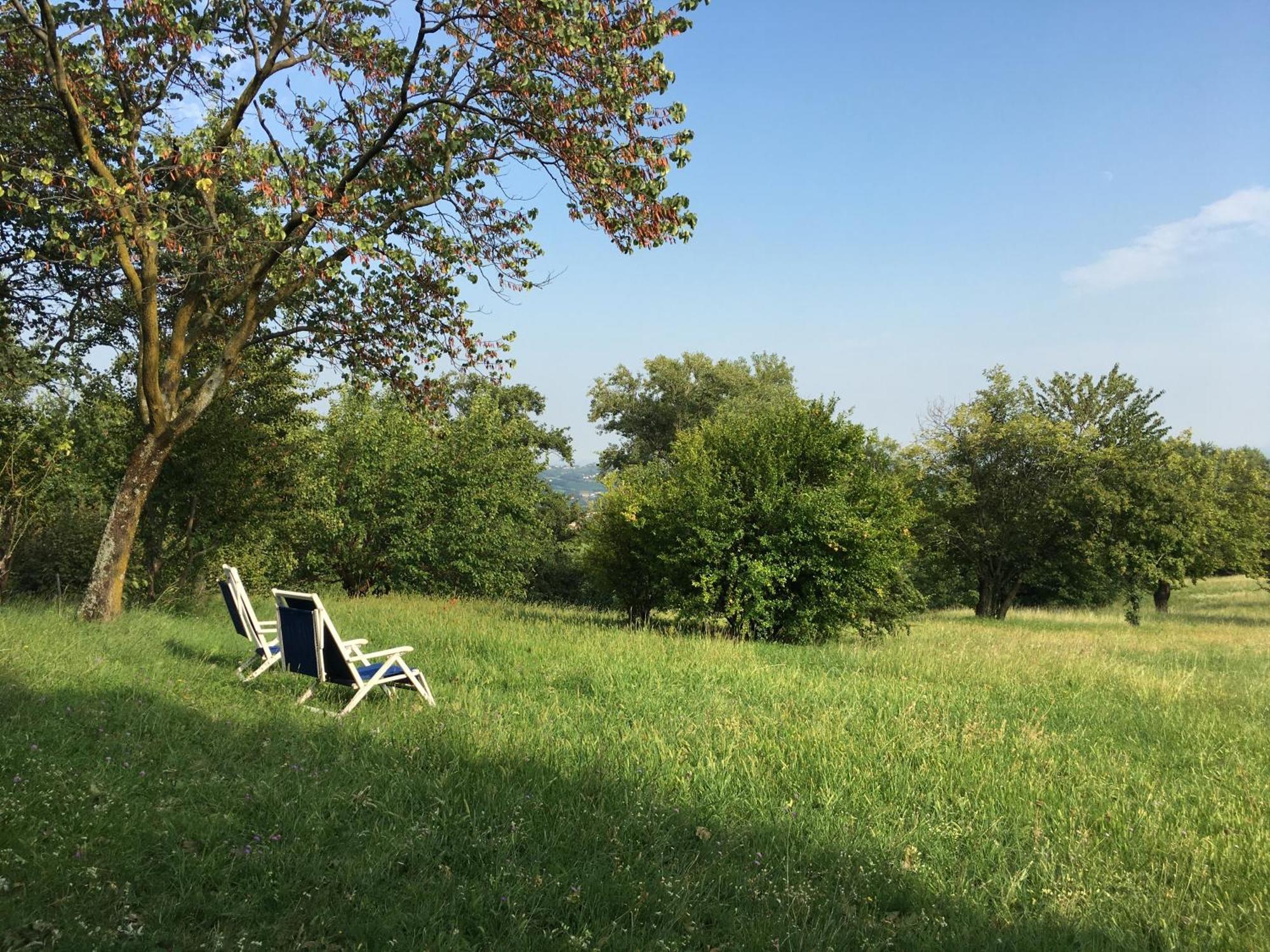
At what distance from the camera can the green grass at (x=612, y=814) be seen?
2.80m

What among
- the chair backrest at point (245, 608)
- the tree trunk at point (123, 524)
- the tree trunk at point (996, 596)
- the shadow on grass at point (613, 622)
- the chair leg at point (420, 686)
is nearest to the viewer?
the chair leg at point (420, 686)

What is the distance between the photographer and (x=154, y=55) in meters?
9.55

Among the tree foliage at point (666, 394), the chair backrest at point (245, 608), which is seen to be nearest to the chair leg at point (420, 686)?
the chair backrest at point (245, 608)

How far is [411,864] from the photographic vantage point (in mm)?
3150

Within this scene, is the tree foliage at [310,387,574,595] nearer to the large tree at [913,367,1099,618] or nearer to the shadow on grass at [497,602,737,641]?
the shadow on grass at [497,602,737,641]

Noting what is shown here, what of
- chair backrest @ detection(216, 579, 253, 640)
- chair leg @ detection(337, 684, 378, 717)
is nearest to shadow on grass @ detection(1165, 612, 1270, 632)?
chair leg @ detection(337, 684, 378, 717)

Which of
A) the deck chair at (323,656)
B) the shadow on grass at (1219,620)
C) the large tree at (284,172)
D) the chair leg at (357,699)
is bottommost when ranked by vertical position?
the shadow on grass at (1219,620)

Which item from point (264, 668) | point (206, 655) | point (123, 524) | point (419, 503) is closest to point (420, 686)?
point (264, 668)

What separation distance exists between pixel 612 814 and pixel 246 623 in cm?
537

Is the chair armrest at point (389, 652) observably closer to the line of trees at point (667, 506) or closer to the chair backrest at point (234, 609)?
the chair backrest at point (234, 609)

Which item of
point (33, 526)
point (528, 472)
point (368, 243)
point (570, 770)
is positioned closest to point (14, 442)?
point (33, 526)

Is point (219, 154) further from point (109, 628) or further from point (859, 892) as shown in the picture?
point (859, 892)

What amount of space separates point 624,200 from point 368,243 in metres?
3.06

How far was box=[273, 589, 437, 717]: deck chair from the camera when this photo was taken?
5.51 m
